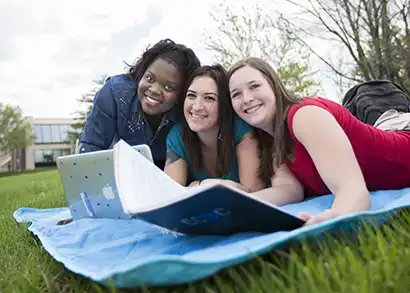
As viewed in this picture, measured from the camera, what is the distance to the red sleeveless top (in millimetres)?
2176

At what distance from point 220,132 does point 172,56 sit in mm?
739

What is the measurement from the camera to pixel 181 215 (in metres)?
1.47

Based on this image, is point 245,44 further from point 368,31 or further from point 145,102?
point 145,102

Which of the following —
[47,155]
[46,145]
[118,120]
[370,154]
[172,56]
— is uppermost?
[172,56]

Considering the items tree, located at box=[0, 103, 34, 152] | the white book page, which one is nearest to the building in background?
tree, located at box=[0, 103, 34, 152]

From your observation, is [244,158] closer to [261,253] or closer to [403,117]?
[403,117]

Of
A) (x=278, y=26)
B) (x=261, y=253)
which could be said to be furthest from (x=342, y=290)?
(x=278, y=26)

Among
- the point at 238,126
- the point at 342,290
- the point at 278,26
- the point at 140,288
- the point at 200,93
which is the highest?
the point at 278,26

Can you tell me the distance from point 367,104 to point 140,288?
283cm

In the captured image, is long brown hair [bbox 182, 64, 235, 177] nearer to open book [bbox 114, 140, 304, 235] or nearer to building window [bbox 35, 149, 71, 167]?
open book [bbox 114, 140, 304, 235]

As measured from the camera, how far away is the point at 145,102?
125 inches

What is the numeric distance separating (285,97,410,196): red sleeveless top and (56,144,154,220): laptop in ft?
2.89

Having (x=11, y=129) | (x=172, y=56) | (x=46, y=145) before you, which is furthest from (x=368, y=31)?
(x=46, y=145)

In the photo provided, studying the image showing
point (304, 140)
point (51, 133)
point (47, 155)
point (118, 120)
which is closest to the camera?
point (304, 140)
